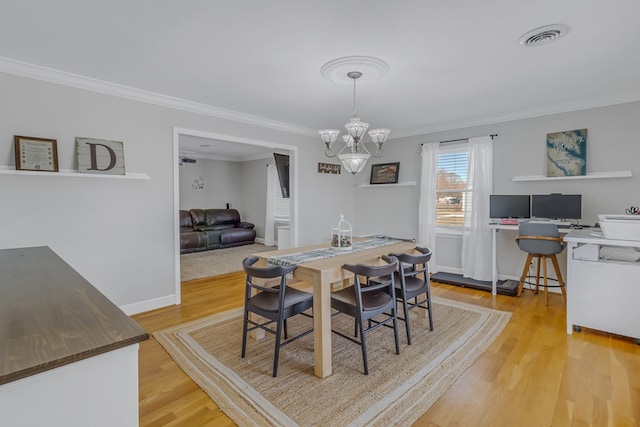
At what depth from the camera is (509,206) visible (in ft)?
13.6

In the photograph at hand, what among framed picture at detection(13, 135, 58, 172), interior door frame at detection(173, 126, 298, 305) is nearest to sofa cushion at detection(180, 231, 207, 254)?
interior door frame at detection(173, 126, 298, 305)

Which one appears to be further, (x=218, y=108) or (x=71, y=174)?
(x=218, y=108)

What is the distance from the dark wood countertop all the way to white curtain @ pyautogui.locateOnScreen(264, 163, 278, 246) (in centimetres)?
646

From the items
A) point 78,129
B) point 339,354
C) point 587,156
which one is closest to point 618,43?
point 587,156

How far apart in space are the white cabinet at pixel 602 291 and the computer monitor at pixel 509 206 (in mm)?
1130

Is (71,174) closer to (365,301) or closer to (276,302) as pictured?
(276,302)

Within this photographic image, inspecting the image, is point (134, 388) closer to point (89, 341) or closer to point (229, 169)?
point (89, 341)

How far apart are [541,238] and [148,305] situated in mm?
4485

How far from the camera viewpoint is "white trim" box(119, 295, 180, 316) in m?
3.37

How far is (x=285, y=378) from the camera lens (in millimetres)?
2195

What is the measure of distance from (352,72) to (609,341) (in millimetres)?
3225

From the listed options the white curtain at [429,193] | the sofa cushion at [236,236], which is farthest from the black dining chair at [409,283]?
the sofa cushion at [236,236]

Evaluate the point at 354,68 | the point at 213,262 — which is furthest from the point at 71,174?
the point at 213,262

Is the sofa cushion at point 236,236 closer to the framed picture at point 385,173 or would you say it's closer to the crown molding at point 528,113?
the framed picture at point 385,173
